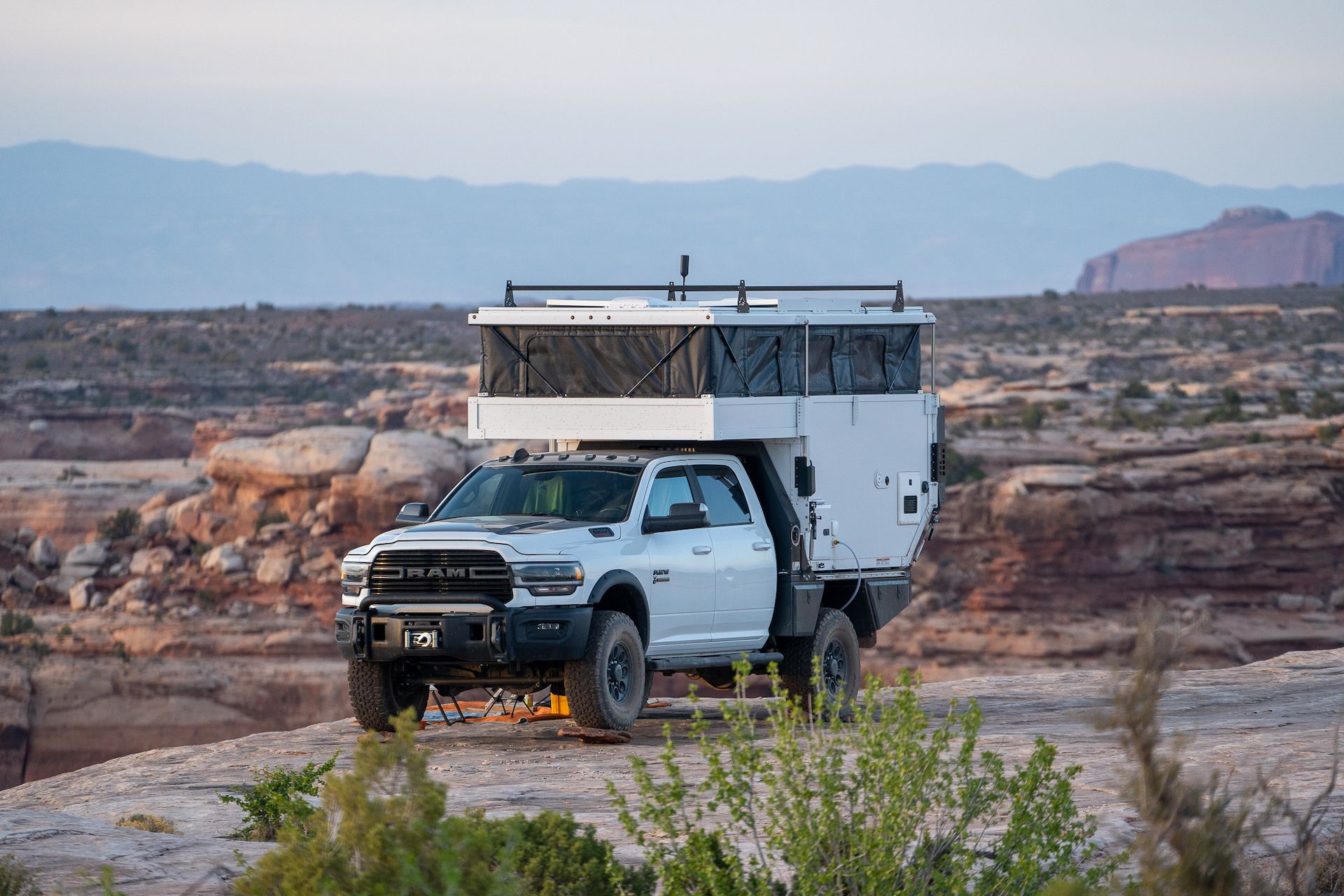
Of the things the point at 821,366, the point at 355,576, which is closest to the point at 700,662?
the point at 355,576

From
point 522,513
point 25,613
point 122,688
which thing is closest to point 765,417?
point 522,513

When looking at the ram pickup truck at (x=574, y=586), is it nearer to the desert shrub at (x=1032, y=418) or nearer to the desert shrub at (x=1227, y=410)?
the desert shrub at (x=1032, y=418)

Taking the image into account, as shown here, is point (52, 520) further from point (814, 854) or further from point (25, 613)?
point (814, 854)

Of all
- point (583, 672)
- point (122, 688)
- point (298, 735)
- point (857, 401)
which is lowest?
point (122, 688)

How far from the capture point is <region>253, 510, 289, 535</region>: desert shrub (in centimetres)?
3434

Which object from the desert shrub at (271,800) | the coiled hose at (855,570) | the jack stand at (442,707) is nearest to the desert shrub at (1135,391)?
the coiled hose at (855,570)

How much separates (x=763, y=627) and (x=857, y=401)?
2.23 metres

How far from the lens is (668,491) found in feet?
41.3

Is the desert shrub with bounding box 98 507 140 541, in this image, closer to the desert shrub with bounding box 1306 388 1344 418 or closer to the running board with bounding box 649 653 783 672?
the running board with bounding box 649 653 783 672

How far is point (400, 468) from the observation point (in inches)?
1307

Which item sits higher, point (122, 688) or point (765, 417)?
point (765, 417)

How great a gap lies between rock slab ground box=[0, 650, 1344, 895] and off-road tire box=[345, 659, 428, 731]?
38cm

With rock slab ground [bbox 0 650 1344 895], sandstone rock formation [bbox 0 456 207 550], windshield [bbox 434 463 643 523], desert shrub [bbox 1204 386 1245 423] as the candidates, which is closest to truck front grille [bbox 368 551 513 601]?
windshield [bbox 434 463 643 523]

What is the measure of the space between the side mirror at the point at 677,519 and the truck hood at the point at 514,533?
25 cm
